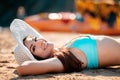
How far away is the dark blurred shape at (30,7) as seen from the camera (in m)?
15.9

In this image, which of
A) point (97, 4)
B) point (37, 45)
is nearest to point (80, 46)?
point (37, 45)

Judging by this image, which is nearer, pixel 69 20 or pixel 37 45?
pixel 37 45

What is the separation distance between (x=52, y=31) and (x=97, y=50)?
9579mm

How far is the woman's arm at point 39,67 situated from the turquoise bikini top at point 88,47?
30cm

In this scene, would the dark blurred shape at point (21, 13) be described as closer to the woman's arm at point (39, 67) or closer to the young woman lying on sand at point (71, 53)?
the young woman lying on sand at point (71, 53)

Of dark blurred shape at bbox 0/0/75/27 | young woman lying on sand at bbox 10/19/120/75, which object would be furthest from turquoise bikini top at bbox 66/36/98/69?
dark blurred shape at bbox 0/0/75/27

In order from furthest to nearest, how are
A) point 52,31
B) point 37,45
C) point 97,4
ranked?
point 52,31, point 97,4, point 37,45

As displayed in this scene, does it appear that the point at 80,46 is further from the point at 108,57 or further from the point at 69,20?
the point at 69,20

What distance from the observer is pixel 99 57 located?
4234 mm

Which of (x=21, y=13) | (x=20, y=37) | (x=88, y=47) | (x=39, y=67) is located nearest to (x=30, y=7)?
(x=21, y=13)

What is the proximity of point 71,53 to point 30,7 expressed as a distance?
1205 centimetres

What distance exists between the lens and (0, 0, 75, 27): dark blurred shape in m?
15.9

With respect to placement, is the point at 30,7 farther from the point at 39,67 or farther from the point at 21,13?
the point at 39,67

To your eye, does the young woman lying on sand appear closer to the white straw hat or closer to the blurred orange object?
the white straw hat
